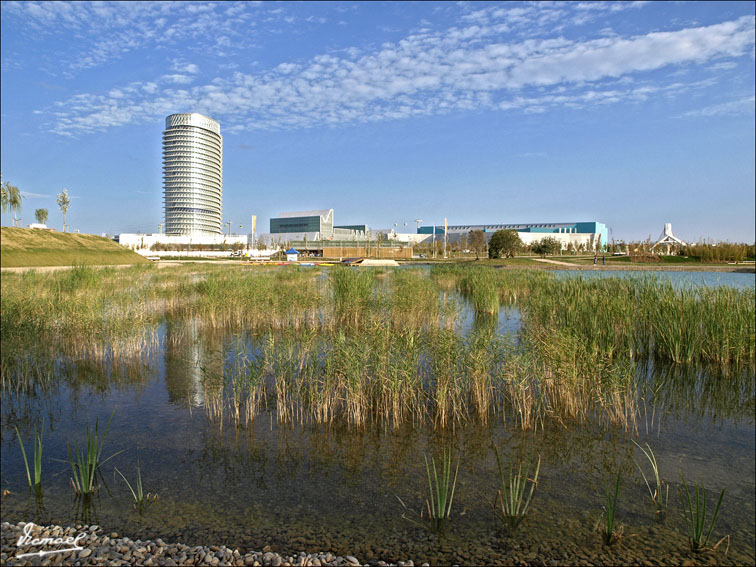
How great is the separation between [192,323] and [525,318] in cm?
887

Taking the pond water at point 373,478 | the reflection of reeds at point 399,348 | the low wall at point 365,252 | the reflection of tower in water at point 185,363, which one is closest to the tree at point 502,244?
the low wall at point 365,252

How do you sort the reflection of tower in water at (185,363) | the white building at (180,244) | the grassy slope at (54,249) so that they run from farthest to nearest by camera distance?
the white building at (180,244), the grassy slope at (54,249), the reflection of tower in water at (185,363)

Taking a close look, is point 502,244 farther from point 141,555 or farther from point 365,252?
point 141,555

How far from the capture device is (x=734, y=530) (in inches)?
149

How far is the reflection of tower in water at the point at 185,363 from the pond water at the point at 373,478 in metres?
0.13

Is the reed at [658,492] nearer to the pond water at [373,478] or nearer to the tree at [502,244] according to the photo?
the pond water at [373,478]

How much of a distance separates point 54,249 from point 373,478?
1557 inches

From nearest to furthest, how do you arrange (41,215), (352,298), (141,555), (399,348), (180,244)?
1. (141,555)
2. (399,348)
3. (352,298)
4. (41,215)
5. (180,244)

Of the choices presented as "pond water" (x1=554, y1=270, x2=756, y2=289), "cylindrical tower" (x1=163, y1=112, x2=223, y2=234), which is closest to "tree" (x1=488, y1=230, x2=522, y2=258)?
"pond water" (x1=554, y1=270, x2=756, y2=289)

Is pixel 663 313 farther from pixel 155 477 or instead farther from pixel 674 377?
pixel 155 477

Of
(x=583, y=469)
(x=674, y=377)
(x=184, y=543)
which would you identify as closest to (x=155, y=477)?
(x=184, y=543)

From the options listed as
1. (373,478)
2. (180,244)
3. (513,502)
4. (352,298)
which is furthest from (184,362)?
(180,244)

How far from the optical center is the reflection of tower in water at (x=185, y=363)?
7.35m

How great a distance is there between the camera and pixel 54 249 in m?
36.0
